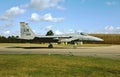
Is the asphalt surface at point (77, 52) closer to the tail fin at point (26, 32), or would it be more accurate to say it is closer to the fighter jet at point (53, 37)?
the fighter jet at point (53, 37)

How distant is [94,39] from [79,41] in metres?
2.98

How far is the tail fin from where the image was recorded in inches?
1953

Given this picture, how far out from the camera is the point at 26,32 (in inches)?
1965

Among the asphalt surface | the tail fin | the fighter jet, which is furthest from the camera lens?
the tail fin

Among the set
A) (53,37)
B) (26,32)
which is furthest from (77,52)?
(26,32)

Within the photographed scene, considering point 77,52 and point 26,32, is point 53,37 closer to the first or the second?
point 26,32

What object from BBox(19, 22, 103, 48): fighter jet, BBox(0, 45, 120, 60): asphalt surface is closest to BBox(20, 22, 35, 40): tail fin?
BBox(19, 22, 103, 48): fighter jet

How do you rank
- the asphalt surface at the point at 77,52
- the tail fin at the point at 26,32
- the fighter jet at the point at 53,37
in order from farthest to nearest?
1. the tail fin at the point at 26,32
2. the fighter jet at the point at 53,37
3. the asphalt surface at the point at 77,52

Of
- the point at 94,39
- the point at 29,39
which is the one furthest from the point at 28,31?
the point at 94,39

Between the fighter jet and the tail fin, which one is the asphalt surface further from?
the tail fin

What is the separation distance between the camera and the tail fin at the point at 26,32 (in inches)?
1953

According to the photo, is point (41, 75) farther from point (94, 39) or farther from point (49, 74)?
point (94, 39)

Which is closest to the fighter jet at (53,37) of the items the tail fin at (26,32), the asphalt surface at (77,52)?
the tail fin at (26,32)

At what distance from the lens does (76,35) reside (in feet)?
158
